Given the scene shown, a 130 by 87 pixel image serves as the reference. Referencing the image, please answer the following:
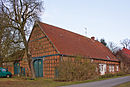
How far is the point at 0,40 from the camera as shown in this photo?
2070 cm

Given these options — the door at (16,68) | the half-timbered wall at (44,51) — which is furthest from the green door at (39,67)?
the door at (16,68)

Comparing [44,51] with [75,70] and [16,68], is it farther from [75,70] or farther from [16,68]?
[16,68]

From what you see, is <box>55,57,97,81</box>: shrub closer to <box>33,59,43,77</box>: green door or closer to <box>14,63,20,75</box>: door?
<box>33,59,43,77</box>: green door

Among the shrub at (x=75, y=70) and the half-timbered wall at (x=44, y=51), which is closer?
the shrub at (x=75, y=70)

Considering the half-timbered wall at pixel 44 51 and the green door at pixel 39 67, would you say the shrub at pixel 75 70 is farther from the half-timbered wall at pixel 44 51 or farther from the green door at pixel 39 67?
the green door at pixel 39 67

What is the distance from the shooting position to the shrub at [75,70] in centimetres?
1630

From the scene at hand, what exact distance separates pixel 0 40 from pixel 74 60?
36.0 ft

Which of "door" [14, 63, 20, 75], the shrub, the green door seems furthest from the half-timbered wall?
"door" [14, 63, 20, 75]

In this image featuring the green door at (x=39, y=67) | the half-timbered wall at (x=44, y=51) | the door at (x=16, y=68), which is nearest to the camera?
the half-timbered wall at (x=44, y=51)

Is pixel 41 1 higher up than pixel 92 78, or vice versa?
pixel 41 1

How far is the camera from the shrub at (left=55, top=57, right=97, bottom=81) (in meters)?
16.3

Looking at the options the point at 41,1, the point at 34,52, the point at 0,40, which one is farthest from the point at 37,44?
the point at 41,1

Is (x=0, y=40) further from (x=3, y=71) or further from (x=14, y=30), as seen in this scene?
(x=3, y=71)

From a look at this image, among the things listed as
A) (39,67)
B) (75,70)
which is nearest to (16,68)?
(39,67)
